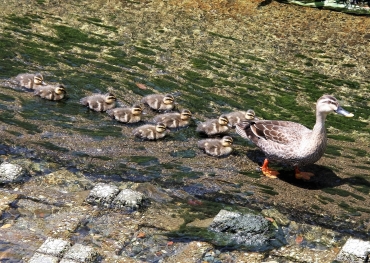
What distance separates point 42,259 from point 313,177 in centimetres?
373

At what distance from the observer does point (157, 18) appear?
13.0 meters

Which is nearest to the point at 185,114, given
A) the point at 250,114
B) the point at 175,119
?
the point at 175,119

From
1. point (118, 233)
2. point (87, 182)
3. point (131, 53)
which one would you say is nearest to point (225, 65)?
point (131, 53)

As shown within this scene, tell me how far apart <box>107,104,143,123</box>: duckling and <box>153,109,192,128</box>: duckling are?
0.27 m

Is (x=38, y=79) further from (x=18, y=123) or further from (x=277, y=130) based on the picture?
(x=277, y=130)

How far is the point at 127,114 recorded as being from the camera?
871cm

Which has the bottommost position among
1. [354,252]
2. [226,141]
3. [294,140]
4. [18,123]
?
[18,123]

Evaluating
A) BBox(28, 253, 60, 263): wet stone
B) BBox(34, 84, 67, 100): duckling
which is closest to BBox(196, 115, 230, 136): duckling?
BBox(34, 84, 67, 100): duckling

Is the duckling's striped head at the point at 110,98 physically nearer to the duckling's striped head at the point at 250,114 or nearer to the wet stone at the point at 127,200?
the duckling's striped head at the point at 250,114

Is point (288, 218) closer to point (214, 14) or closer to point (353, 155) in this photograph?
point (353, 155)

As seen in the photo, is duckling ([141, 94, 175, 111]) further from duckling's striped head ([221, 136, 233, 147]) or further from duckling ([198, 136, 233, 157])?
duckling's striped head ([221, 136, 233, 147])

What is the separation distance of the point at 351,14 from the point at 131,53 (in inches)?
220

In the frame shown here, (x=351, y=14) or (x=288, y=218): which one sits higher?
(x=351, y=14)

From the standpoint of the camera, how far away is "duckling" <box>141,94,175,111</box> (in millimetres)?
9094
